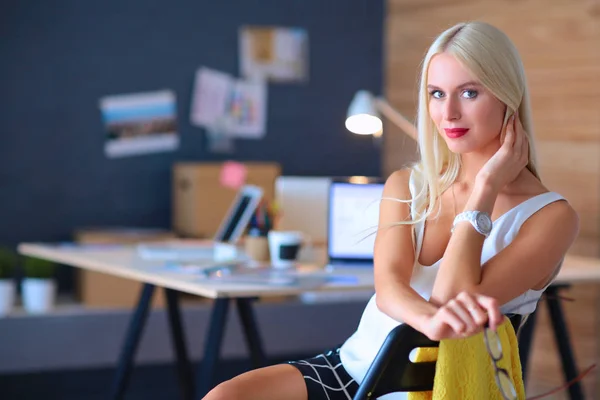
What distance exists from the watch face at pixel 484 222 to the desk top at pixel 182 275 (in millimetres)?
935

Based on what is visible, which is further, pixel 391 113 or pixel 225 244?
pixel 391 113

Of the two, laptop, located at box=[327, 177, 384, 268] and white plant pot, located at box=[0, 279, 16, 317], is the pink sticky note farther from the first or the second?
laptop, located at box=[327, 177, 384, 268]

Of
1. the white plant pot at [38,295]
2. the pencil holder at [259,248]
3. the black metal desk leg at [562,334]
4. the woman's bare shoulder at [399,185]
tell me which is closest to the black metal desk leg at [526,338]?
the black metal desk leg at [562,334]

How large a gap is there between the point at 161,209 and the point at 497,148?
3006mm

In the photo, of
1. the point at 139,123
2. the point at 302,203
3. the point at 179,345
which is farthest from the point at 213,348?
the point at 139,123

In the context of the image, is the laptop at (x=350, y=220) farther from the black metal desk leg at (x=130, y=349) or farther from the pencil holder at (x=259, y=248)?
the black metal desk leg at (x=130, y=349)

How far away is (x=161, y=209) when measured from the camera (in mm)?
4734

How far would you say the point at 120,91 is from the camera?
15.0 ft

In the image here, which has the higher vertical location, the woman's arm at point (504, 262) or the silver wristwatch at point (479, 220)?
the silver wristwatch at point (479, 220)

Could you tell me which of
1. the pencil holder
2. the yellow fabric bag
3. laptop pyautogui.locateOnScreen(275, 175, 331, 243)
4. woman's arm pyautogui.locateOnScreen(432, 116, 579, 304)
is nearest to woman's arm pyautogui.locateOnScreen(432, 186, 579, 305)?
woman's arm pyautogui.locateOnScreen(432, 116, 579, 304)

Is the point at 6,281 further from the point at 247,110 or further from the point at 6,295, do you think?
the point at 247,110

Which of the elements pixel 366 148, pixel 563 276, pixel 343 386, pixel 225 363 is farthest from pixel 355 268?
pixel 366 148

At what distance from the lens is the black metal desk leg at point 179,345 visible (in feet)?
11.4

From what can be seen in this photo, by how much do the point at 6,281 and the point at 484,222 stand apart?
2.71m
